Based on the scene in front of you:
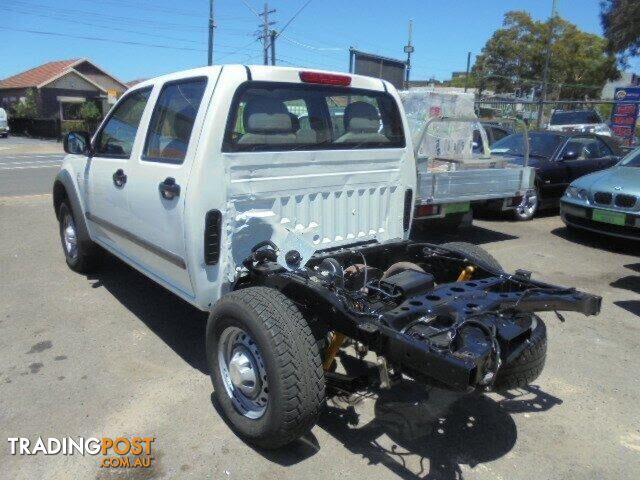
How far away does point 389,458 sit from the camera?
2797 millimetres

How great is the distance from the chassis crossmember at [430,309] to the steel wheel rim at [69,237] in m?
2.98

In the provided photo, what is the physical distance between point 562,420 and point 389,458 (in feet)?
3.82

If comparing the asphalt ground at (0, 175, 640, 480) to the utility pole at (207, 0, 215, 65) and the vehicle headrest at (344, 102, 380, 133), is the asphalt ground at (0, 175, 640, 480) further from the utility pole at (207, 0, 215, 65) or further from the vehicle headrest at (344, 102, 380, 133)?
the utility pole at (207, 0, 215, 65)

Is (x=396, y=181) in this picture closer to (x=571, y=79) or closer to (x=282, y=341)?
(x=282, y=341)

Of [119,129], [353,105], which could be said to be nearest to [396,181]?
[353,105]

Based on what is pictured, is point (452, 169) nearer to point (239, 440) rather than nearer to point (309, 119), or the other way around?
point (309, 119)

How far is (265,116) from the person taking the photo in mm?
3355

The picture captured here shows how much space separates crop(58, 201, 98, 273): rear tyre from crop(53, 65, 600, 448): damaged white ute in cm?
77

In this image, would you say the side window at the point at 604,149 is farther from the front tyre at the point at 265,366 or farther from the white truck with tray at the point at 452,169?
the front tyre at the point at 265,366

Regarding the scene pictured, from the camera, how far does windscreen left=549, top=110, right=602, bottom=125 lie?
1945 centimetres

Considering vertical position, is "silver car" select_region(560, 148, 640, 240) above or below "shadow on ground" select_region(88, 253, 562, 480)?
above

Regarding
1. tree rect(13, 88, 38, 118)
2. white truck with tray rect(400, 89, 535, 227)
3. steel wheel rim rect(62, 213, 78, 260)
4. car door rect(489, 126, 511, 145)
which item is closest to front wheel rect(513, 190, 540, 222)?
white truck with tray rect(400, 89, 535, 227)

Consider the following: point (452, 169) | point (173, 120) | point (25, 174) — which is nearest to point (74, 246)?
point (173, 120)

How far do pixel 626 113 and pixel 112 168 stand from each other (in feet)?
50.9
